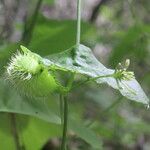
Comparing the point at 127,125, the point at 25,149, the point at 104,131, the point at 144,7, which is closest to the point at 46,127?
the point at 25,149

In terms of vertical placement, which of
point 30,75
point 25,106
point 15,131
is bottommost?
point 15,131

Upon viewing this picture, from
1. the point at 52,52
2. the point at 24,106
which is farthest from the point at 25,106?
the point at 52,52

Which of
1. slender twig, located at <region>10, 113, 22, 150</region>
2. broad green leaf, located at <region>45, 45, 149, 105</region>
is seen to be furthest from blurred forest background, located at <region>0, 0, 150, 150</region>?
broad green leaf, located at <region>45, 45, 149, 105</region>

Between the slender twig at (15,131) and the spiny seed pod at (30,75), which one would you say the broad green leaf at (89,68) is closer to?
the spiny seed pod at (30,75)

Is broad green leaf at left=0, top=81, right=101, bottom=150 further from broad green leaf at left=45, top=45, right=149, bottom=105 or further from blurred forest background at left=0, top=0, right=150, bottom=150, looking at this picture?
broad green leaf at left=45, top=45, right=149, bottom=105

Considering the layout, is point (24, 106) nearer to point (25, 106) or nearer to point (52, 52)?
point (25, 106)

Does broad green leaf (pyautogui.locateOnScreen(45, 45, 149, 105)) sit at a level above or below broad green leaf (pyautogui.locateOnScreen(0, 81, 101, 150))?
above

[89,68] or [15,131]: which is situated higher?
[89,68]

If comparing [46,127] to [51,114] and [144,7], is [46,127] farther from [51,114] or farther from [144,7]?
[144,7]
